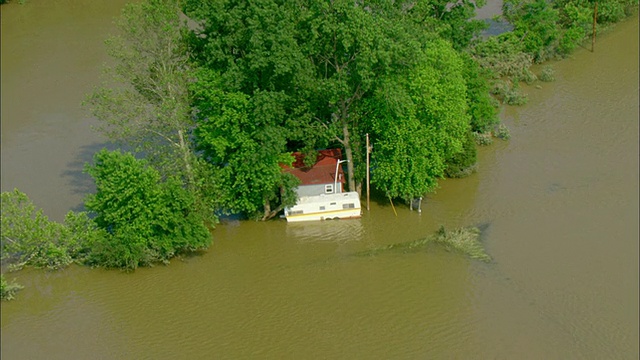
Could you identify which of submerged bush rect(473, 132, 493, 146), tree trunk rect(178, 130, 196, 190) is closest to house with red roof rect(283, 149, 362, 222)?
tree trunk rect(178, 130, 196, 190)

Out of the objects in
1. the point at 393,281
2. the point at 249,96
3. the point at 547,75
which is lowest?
the point at 393,281

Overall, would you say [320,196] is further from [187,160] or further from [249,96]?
[187,160]

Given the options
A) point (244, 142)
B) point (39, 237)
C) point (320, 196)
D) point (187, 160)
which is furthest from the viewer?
point (320, 196)

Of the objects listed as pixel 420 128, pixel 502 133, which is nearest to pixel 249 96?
pixel 420 128

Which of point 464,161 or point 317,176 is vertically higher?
point 464,161

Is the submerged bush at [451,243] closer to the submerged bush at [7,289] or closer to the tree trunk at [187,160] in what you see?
the tree trunk at [187,160]

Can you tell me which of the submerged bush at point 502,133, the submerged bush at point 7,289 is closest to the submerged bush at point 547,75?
the submerged bush at point 502,133

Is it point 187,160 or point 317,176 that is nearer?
point 187,160
